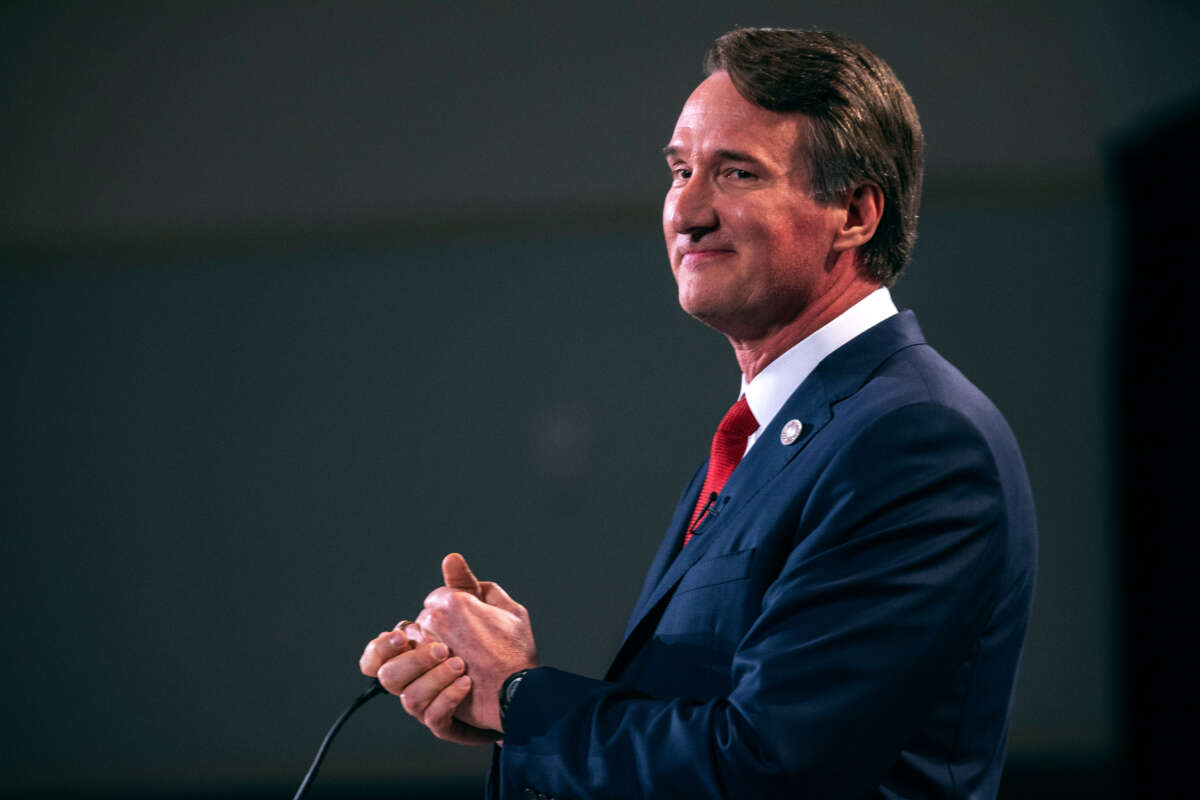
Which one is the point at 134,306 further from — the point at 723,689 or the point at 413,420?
the point at 723,689

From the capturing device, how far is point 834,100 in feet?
4.10

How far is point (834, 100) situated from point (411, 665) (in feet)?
2.64

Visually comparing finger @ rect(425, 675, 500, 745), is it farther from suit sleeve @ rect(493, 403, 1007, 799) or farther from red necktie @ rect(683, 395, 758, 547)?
red necktie @ rect(683, 395, 758, 547)

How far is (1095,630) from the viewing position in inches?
122

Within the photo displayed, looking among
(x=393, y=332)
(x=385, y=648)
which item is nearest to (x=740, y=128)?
(x=385, y=648)

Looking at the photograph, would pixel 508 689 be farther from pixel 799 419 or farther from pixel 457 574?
pixel 799 419

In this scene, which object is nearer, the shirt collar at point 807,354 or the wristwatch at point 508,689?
the wristwatch at point 508,689

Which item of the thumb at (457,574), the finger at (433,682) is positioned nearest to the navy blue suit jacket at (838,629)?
the finger at (433,682)

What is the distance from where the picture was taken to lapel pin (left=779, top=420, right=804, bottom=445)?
1.13 m

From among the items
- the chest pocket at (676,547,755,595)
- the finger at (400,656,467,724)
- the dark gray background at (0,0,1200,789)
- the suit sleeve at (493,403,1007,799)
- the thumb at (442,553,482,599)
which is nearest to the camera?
the suit sleeve at (493,403,1007,799)

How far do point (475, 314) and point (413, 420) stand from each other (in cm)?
38

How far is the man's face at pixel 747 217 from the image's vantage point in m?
1.24

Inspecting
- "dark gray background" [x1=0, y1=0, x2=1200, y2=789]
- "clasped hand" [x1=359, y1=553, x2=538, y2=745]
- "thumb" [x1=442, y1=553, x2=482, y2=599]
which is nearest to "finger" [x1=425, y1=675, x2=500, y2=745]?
"clasped hand" [x1=359, y1=553, x2=538, y2=745]

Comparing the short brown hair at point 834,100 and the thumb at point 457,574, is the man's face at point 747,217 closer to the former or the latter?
the short brown hair at point 834,100
